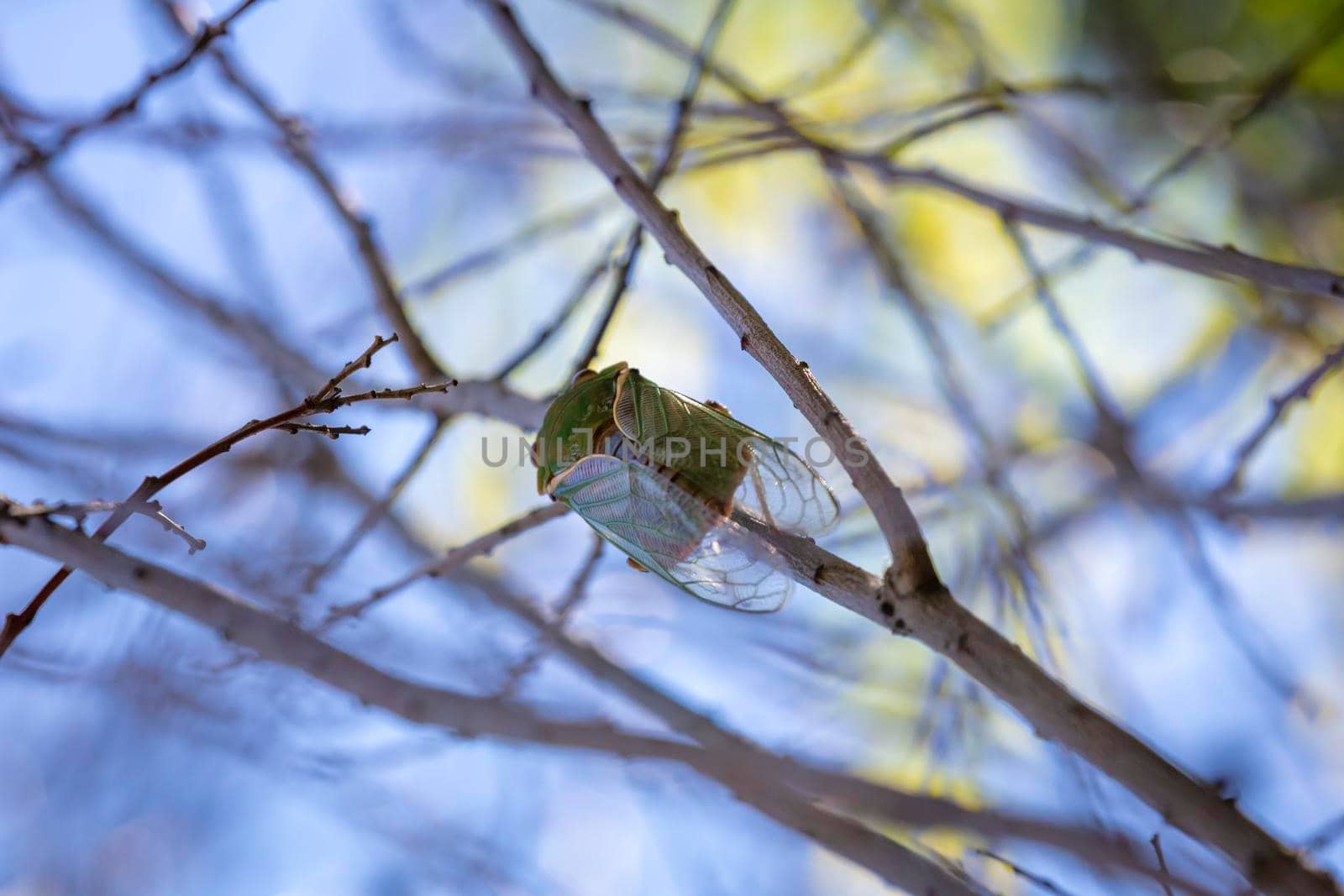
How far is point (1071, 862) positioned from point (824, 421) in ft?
4.80

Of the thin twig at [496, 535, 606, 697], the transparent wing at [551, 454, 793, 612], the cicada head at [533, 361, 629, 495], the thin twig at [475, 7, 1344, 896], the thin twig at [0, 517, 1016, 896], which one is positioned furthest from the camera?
the thin twig at [496, 535, 606, 697]

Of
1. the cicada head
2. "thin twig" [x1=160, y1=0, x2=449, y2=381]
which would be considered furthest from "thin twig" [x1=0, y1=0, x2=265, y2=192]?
the cicada head

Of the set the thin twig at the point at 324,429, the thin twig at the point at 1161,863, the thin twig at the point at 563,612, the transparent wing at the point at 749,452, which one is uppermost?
the transparent wing at the point at 749,452

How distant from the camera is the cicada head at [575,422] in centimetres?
278

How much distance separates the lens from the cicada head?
9.13ft

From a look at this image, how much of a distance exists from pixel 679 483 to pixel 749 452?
21 cm

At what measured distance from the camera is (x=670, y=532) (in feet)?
8.28

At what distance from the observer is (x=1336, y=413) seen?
6344 mm

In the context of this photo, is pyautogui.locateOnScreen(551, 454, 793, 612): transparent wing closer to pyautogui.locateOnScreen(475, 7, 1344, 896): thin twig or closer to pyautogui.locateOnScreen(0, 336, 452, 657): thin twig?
pyautogui.locateOnScreen(475, 7, 1344, 896): thin twig

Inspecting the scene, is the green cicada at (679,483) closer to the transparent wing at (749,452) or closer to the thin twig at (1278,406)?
the transparent wing at (749,452)

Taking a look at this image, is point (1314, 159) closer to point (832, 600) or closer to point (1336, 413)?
point (1336, 413)

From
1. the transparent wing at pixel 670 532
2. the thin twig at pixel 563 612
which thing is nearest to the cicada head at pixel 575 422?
the transparent wing at pixel 670 532

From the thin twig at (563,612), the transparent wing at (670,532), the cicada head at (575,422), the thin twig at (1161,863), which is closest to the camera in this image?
the thin twig at (1161,863)

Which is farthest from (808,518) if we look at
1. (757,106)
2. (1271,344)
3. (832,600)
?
(1271,344)
